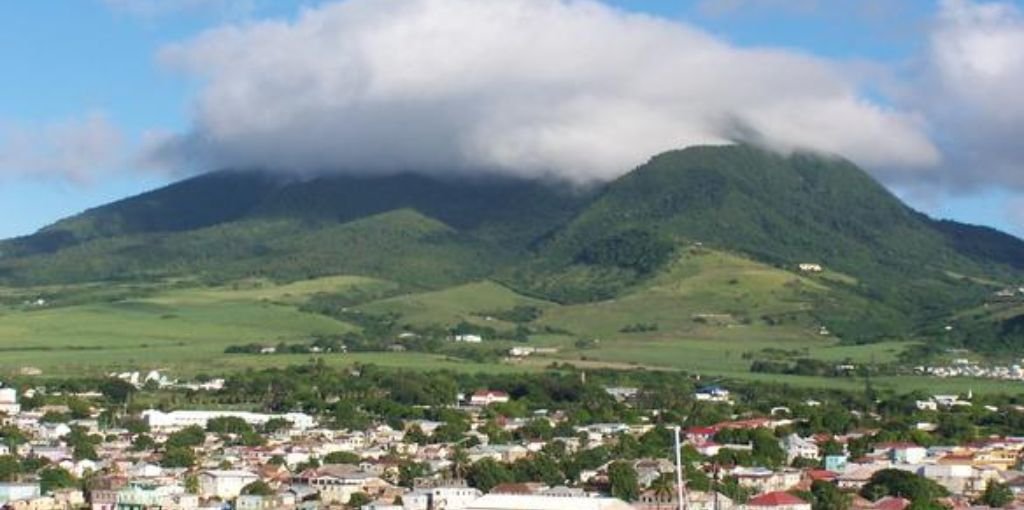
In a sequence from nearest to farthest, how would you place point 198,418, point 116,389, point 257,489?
point 257,489 < point 198,418 < point 116,389

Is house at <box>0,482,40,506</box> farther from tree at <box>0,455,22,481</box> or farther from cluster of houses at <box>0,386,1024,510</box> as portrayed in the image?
tree at <box>0,455,22,481</box>

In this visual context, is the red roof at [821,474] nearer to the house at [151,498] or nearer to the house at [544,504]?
the house at [544,504]

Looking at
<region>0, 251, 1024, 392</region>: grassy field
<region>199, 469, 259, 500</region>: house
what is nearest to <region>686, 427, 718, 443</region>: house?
<region>199, 469, 259, 500</region>: house

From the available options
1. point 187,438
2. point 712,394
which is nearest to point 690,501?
point 187,438

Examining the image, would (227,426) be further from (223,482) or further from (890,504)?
(890,504)

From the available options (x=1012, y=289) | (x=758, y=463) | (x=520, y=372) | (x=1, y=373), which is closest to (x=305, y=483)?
(x=758, y=463)

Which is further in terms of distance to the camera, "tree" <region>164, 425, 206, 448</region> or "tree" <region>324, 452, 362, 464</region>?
"tree" <region>164, 425, 206, 448</region>
